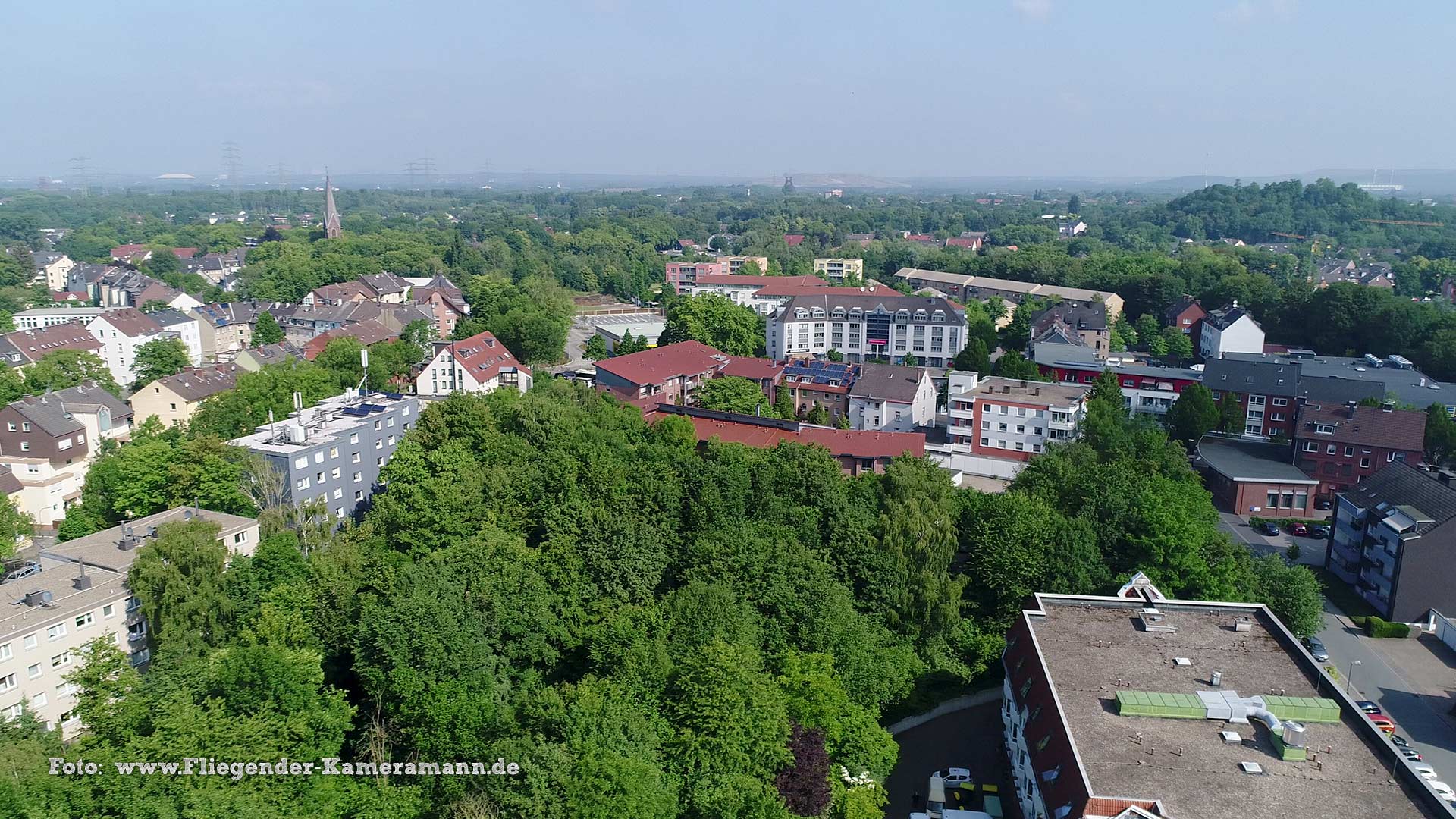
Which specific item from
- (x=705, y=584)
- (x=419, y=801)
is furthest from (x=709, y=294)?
(x=419, y=801)

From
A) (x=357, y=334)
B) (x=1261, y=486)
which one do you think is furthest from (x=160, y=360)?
(x=1261, y=486)

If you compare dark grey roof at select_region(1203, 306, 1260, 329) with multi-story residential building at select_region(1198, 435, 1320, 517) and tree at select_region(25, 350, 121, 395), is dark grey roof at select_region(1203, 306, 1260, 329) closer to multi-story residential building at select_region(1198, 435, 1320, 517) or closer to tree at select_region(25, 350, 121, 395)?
multi-story residential building at select_region(1198, 435, 1320, 517)

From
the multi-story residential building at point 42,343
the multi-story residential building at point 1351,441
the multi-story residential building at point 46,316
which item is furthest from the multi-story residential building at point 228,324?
the multi-story residential building at point 1351,441

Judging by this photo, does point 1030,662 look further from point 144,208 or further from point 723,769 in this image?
point 144,208

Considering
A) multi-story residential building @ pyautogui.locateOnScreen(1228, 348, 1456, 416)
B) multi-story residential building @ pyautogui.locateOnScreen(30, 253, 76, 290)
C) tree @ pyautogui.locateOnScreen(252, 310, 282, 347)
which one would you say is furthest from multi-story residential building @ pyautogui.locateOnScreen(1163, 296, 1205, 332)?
multi-story residential building @ pyautogui.locateOnScreen(30, 253, 76, 290)

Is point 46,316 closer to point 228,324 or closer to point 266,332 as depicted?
point 228,324

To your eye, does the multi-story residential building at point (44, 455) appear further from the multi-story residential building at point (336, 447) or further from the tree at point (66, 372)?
the multi-story residential building at point (336, 447)
